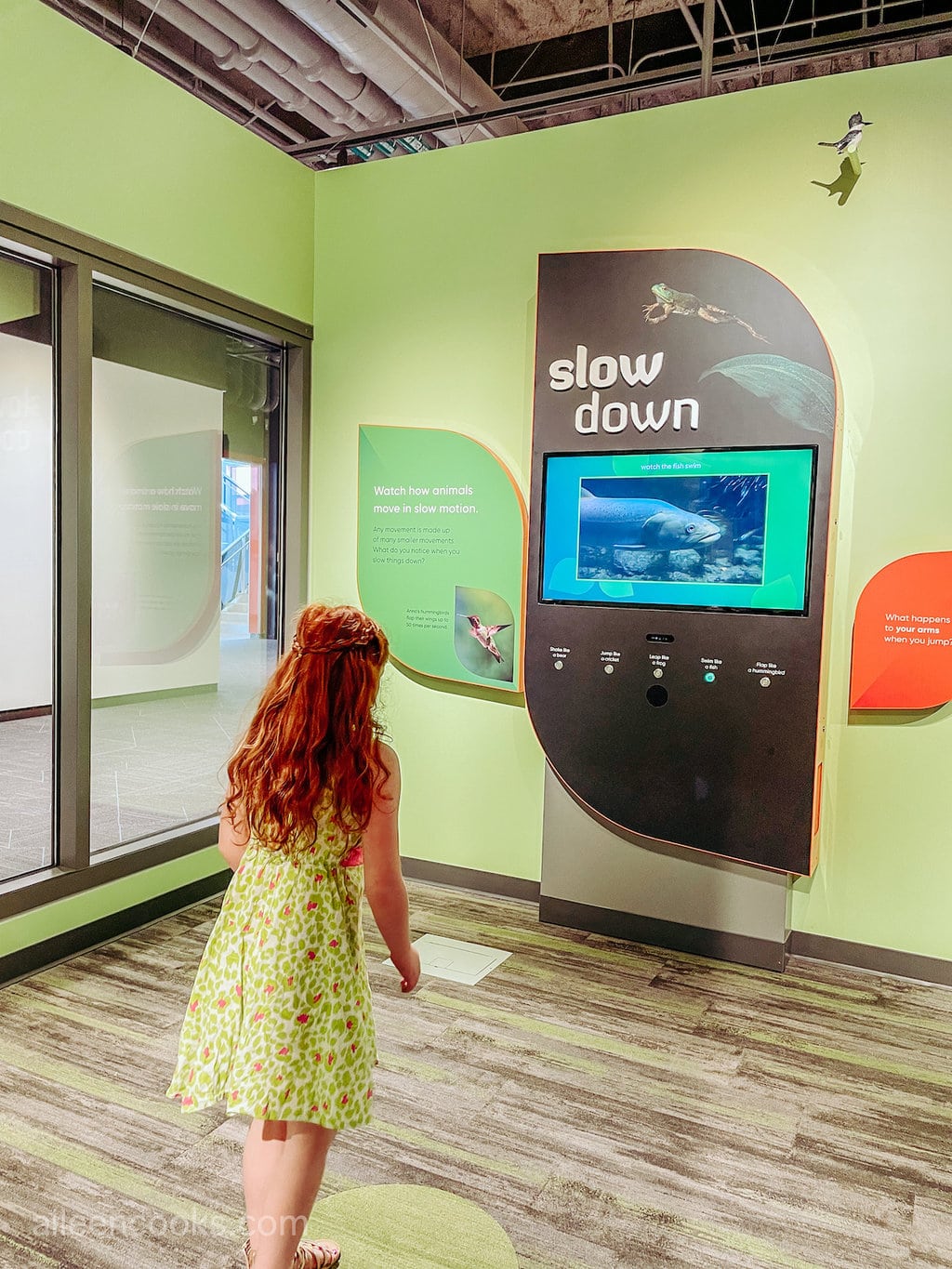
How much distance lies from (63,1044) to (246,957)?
1.48m

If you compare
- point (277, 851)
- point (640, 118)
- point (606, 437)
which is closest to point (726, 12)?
point (640, 118)

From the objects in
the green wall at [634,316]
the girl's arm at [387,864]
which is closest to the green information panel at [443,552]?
the green wall at [634,316]

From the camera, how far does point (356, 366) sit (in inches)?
174

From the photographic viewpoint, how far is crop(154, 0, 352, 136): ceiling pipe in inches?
167

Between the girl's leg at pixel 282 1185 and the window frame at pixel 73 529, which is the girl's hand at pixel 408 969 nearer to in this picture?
the girl's leg at pixel 282 1185

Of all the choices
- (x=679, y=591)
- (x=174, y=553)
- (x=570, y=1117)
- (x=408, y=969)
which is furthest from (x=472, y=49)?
(x=570, y=1117)

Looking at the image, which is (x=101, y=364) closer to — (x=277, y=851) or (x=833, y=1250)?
(x=277, y=851)

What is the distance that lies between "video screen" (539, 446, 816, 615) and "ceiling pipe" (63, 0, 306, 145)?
8.55 feet

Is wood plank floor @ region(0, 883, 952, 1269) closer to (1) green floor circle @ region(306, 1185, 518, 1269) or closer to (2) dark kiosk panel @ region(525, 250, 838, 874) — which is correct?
(1) green floor circle @ region(306, 1185, 518, 1269)

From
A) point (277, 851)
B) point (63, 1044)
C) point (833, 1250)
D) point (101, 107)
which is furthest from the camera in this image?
point (101, 107)

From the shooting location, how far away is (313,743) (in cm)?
167

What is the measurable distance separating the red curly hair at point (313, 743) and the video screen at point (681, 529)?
1.99 meters

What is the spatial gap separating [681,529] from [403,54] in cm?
285

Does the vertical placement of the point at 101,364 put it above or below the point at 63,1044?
above
